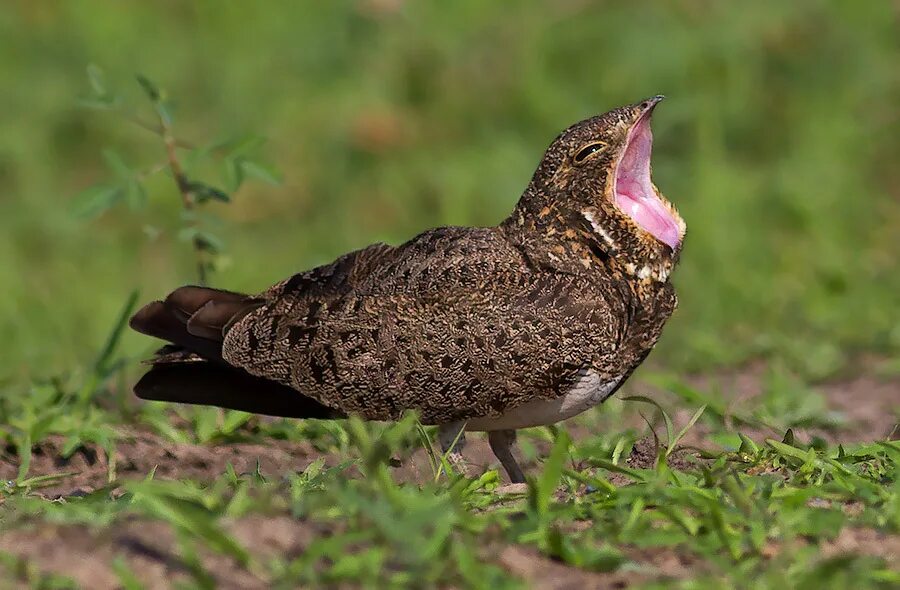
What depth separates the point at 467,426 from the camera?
4434 mm

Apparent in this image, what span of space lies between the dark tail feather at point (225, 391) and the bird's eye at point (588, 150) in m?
1.11

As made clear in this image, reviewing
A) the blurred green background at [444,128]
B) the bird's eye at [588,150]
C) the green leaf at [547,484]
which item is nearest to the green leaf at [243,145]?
the bird's eye at [588,150]

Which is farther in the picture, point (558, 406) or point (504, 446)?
point (504, 446)

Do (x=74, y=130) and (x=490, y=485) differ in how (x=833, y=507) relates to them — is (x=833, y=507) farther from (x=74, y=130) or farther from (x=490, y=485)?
(x=74, y=130)

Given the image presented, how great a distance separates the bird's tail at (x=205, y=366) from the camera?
176 inches

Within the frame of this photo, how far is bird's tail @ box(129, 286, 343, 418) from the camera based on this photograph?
14.7ft

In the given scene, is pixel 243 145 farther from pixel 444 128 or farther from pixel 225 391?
pixel 444 128

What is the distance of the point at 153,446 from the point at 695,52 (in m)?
5.83

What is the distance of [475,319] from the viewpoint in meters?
4.26

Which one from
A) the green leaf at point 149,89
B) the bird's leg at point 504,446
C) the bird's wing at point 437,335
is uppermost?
the green leaf at point 149,89

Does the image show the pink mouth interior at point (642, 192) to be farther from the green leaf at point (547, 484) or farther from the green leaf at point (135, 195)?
the green leaf at point (135, 195)

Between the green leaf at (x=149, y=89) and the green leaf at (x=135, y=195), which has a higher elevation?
the green leaf at (x=149, y=89)

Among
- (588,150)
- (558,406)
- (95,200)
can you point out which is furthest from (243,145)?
(558,406)

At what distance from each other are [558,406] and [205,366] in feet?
3.72
